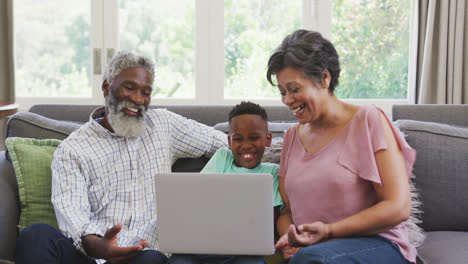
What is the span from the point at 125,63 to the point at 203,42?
69.7 inches

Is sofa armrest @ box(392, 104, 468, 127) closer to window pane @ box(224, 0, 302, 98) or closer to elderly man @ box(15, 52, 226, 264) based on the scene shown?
elderly man @ box(15, 52, 226, 264)

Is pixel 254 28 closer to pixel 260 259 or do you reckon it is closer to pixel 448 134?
pixel 448 134

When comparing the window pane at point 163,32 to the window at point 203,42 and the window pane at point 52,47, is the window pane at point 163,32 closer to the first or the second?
the window at point 203,42

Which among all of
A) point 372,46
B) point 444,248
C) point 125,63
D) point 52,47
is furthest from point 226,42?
point 444,248

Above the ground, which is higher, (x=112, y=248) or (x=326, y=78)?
(x=326, y=78)

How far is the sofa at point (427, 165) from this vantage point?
65.7 inches

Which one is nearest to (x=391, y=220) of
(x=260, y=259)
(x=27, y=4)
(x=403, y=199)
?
(x=403, y=199)

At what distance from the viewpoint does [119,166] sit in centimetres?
174

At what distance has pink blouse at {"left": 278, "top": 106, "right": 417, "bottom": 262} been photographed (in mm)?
1361

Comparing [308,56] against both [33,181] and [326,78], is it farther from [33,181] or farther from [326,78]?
[33,181]

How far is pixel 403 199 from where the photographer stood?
130cm

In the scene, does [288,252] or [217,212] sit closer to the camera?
[217,212]

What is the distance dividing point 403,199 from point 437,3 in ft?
7.76

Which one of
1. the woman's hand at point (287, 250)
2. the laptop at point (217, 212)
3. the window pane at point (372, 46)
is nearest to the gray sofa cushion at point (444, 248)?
the woman's hand at point (287, 250)
